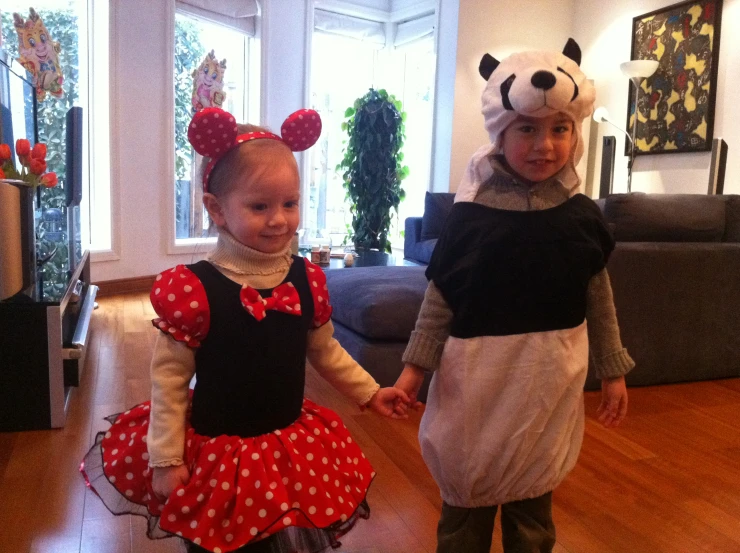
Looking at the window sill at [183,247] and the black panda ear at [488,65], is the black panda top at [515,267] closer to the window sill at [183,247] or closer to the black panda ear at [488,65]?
the black panda ear at [488,65]

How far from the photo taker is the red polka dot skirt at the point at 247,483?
2.88ft

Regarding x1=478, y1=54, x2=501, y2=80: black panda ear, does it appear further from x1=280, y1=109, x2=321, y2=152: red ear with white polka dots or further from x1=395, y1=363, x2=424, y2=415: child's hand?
x1=395, y1=363, x2=424, y2=415: child's hand

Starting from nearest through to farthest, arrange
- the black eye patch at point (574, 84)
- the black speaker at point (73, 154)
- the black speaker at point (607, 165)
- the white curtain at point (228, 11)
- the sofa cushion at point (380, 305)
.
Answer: the black eye patch at point (574, 84) < the sofa cushion at point (380, 305) < the black speaker at point (73, 154) < the black speaker at point (607, 165) < the white curtain at point (228, 11)

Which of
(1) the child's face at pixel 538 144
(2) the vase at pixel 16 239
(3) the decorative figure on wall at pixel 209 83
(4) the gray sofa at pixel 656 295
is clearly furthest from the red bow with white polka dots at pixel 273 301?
(3) the decorative figure on wall at pixel 209 83

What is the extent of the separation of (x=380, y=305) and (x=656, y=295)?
1.17 m

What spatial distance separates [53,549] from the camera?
1407 millimetres

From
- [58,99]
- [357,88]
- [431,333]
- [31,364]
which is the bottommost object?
[31,364]

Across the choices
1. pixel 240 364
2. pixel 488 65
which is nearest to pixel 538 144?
pixel 488 65

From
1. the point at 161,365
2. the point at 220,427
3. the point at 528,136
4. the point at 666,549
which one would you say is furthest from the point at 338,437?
the point at 666,549

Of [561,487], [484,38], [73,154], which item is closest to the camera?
[561,487]

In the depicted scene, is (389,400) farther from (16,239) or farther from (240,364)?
(16,239)

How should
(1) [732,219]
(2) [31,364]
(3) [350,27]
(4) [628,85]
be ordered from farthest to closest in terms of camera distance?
(3) [350,27]
(4) [628,85]
(1) [732,219]
(2) [31,364]

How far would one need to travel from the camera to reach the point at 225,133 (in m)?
0.94

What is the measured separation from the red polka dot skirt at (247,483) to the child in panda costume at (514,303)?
0.18 meters
